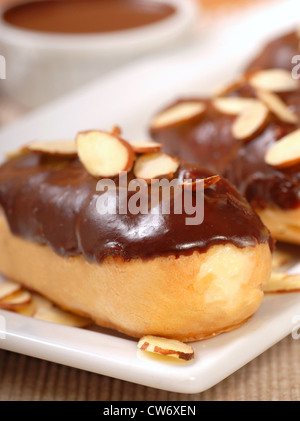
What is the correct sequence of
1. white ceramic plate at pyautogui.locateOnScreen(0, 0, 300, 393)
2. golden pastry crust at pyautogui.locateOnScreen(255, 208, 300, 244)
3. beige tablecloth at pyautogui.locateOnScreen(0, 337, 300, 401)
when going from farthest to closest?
golden pastry crust at pyautogui.locateOnScreen(255, 208, 300, 244)
beige tablecloth at pyautogui.locateOnScreen(0, 337, 300, 401)
white ceramic plate at pyautogui.locateOnScreen(0, 0, 300, 393)

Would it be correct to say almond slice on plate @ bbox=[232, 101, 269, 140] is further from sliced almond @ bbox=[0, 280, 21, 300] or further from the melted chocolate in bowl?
the melted chocolate in bowl

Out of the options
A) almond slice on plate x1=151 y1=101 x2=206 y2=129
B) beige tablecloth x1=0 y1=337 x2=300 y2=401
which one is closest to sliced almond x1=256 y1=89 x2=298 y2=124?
almond slice on plate x1=151 y1=101 x2=206 y2=129

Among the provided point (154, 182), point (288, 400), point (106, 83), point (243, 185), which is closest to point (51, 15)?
point (106, 83)

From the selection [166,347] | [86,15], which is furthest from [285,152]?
[86,15]

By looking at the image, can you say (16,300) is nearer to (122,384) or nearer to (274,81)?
(122,384)

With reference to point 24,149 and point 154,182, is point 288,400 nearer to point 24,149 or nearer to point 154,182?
point 154,182

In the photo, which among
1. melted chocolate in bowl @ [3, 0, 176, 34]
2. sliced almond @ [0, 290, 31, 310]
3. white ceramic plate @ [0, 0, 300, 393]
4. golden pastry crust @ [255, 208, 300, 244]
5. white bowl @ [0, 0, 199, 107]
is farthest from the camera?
melted chocolate in bowl @ [3, 0, 176, 34]

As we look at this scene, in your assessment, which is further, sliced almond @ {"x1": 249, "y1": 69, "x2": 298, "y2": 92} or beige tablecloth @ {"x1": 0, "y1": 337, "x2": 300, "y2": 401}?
sliced almond @ {"x1": 249, "y1": 69, "x2": 298, "y2": 92}
